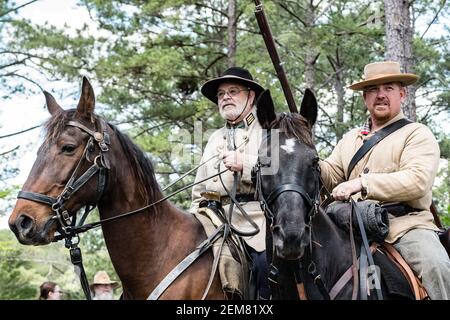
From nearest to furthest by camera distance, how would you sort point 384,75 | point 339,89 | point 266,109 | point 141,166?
point 266,109
point 141,166
point 384,75
point 339,89

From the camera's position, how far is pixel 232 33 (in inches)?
719

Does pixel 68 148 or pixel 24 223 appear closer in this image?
pixel 24 223

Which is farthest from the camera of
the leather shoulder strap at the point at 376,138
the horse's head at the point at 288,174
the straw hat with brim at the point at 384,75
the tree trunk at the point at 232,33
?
the tree trunk at the point at 232,33

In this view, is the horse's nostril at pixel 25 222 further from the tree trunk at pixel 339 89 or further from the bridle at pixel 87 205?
the tree trunk at pixel 339 89

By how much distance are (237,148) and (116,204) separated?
1638 millimetres

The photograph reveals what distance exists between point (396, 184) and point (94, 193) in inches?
106

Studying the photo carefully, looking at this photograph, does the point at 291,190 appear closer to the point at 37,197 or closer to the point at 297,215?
the point at 297,215

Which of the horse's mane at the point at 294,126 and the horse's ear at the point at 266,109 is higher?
the horse's ear at the point at 266,109

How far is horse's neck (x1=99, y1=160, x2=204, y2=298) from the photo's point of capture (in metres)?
5.74

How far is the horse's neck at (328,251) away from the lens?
5.36m

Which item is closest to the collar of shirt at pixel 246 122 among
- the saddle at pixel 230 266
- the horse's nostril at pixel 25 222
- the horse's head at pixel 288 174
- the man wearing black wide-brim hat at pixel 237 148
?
the man wearing black wide-brim hat at pixel 237 148

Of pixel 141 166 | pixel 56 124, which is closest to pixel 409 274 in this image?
pixel 141 166

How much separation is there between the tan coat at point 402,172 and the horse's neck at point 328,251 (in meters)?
0.45

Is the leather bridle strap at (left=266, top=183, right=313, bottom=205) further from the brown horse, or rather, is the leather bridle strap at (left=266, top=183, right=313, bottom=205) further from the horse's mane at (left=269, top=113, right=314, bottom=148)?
the brown horse
